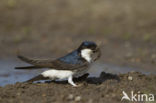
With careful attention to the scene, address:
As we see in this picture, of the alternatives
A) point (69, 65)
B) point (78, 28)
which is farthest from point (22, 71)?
point (78, 28)

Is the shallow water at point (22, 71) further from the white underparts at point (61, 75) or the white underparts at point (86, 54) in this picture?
the white underparts at point (86, 54)

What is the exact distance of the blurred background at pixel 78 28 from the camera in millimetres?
9500

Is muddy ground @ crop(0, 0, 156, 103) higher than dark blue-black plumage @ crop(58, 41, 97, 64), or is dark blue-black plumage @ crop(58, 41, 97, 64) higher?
muddy ground @ crop(0, 0, 156, 103)

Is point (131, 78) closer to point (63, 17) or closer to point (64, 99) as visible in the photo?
point (64, 99)

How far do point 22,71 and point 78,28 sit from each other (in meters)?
3.62

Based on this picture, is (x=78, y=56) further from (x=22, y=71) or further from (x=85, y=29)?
(x=85, y=29)

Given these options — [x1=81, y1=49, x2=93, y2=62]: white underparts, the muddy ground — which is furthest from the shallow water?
[x1=81, y1=49, x2=93, y2=62]: white underparts

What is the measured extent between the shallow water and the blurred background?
40 cm

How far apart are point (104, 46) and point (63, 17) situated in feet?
7.49

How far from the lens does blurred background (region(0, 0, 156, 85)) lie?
9500 mm

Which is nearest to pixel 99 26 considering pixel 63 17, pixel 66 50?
pixel 63 17

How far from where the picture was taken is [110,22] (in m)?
11.5

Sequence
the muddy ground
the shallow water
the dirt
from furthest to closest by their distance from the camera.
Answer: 1. the muddy ground
2. the shallow water
3. the dirt

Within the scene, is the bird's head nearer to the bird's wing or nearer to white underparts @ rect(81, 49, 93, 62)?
white underparts @ rect(81, 49, 93, 62)
